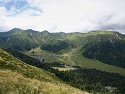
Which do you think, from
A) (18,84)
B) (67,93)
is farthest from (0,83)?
(67,93)

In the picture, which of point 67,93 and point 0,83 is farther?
point 67,93

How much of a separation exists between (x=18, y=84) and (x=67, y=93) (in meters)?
4.29

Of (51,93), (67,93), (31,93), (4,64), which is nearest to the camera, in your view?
(31,93)

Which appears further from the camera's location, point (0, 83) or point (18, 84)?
point (18, 84)

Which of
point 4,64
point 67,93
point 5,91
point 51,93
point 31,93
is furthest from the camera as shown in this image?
point 4,64

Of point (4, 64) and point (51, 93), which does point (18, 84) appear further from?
point (4, 64)

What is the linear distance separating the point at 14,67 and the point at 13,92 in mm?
34641

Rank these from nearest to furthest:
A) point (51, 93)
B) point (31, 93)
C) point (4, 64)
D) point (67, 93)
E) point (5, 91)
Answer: point (5, 91), point (31, 93), point (51, 93), point (67, 93), point (4, 64)

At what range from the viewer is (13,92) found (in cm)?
1538

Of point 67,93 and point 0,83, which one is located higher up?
point 0,83

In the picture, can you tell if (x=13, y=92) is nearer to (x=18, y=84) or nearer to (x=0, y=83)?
(x=0, y=83)

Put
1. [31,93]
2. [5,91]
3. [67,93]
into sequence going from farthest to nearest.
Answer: [67,93] < [31,93] < [5,91]

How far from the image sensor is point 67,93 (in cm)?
1948

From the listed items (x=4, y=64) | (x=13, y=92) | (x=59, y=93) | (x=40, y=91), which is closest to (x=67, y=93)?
(x=59, y=93)
